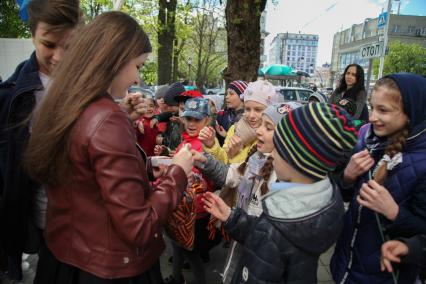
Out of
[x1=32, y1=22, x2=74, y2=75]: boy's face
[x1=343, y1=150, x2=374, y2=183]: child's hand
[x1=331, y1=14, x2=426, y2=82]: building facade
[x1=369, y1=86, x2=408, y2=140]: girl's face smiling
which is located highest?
[x1=331, y1=14, x2=426, y2=82]: building facade

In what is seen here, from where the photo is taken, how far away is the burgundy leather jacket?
46.5 inches

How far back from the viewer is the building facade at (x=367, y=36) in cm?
7631

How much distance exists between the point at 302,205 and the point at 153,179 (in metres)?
1.14

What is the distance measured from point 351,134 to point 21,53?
38.3ft

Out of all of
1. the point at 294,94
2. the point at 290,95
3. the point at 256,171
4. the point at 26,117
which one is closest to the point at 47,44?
the point at 26,117

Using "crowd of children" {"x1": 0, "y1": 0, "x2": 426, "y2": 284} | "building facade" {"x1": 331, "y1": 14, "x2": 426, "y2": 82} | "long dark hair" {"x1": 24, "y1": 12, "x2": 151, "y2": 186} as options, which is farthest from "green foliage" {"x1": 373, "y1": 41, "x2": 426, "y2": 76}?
"long dark hair" {"x1": 24, "y1": 12, "x2": 151, "y2": 186}

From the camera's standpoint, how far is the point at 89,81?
4.09ft

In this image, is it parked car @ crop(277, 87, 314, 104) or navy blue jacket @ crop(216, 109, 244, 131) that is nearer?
navy blue jacket @ crop(216, 109, 244, 131)

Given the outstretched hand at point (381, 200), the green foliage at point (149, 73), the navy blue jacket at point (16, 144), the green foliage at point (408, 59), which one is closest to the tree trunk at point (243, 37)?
the navy blue jacket at point (16, 144)

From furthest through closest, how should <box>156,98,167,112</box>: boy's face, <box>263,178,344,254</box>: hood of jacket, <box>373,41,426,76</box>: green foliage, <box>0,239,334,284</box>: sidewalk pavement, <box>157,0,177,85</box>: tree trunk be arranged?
<box>373,41,426,76</box>: green foliage < <box>157,0,177,85</box>: tree trunk < <box>156,98,167,112</box>: boy's face < <box>0,239,334,284</box>: sidewalk pavement < <box>263,178,344,254</box>: hood of jacket

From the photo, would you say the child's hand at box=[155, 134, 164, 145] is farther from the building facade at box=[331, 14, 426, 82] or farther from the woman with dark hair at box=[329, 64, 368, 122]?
the building facade at box=[331, 14, 426, 82]

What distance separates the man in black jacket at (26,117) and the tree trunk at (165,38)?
33.2ft

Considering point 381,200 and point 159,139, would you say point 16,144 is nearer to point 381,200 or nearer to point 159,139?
point 381,200

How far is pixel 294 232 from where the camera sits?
1363 mm
